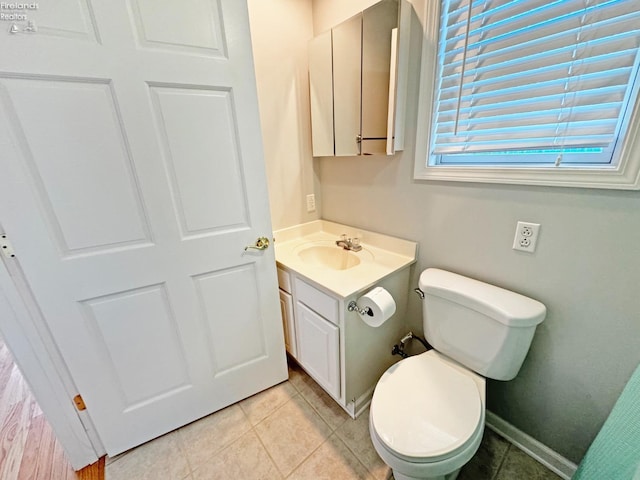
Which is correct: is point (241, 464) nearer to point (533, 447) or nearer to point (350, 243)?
point (350, 243)

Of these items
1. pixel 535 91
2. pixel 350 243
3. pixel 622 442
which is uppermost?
pixel 535 91

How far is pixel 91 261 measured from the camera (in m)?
0.99

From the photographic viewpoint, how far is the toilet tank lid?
95 cm

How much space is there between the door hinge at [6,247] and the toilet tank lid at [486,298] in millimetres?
1555

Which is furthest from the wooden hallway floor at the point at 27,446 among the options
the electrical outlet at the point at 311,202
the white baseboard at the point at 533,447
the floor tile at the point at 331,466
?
the white baseboard at the point at 533,447

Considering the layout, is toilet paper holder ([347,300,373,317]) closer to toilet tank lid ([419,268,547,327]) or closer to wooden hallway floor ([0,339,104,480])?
toilet tank lid ([419,268,547,327])

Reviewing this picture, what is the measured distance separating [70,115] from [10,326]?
81 cm

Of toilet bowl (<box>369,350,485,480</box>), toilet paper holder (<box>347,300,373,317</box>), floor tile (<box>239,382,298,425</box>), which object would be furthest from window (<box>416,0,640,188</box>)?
floor tile (<box>239,382,298,425</box>)

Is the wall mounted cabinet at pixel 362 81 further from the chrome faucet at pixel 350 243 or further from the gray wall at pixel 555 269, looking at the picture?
the chrome faucet at pixel 350 243

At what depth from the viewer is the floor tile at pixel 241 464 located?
1.16 metres

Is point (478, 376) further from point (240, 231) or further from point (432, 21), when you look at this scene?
point (432, 21)

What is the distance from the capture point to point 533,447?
1188 millimetres

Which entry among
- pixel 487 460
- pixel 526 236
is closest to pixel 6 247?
pixel 526 236

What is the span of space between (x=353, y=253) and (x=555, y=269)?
2.94 feet
